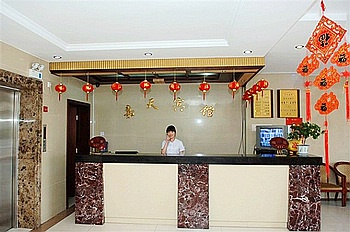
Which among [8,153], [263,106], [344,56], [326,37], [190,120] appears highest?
[326,37]

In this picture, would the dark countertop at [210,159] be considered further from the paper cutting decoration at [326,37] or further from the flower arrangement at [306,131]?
the paper cutting decoration at [326,37]

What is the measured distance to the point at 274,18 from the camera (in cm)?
349

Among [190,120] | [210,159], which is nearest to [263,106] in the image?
[190,120]

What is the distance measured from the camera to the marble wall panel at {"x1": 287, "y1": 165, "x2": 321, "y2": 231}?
190 inches

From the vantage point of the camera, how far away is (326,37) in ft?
9.53

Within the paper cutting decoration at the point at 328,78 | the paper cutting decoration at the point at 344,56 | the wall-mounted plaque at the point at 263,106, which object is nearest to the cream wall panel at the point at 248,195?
the paper cutting decoration at the point at 328,78

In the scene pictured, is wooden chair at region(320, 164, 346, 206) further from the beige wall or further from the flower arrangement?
the flower arrangement

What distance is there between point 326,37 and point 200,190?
9.72ft

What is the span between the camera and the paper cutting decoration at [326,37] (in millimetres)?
2848

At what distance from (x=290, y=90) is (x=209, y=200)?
363 centimetres

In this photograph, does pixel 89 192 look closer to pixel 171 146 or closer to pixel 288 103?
pixel 171 146

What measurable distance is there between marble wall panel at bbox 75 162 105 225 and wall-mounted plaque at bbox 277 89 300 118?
4259mm

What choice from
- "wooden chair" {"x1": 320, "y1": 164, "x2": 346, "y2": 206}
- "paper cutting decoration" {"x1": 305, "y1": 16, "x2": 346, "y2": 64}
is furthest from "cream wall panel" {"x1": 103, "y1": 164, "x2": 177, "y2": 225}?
"wooden chair" {"x1": 320, "y1": 164, "x2": 346, "y2": 206}

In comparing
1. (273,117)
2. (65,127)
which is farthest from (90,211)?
(273,117)
